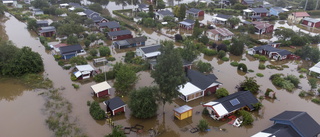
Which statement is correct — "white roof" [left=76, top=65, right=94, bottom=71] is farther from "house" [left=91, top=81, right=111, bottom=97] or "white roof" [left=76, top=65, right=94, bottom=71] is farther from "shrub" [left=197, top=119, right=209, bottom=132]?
"shrub" [left=197, top=119, right=209, bottom=132]

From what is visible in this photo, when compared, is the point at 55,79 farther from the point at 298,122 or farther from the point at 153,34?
the point at 298,122

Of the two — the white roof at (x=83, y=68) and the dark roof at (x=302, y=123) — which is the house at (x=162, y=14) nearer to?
the white roof at (x=83, y=68)

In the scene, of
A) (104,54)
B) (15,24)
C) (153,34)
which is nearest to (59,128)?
(104,54)

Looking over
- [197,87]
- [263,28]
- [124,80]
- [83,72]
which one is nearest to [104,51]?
[83,72]

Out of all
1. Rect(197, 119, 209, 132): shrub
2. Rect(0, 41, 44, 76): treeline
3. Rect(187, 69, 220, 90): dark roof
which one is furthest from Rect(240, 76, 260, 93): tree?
Rect(0, 41, 44, 76): treeline

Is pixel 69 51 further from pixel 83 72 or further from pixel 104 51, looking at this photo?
pixel 83 72

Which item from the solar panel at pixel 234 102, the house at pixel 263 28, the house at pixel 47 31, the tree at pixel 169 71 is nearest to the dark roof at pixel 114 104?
the tree at pixel 169 71
